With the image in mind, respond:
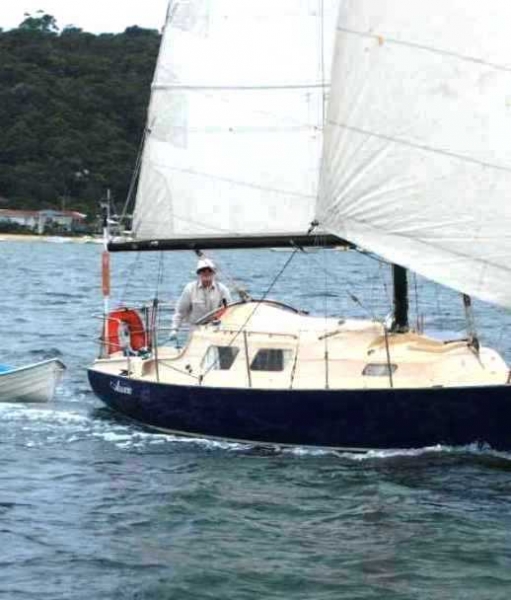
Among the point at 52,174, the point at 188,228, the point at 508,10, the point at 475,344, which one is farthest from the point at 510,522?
the point at 52,174

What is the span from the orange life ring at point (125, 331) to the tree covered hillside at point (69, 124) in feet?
305

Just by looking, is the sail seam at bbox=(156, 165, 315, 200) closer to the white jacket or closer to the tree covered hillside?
the white jacket

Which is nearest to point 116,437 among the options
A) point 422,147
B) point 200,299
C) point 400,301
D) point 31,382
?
point 200,299

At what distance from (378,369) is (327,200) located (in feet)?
7.29

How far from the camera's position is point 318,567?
45.3ft

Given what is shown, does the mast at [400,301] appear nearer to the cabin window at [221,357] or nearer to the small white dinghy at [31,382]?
the cabin window at [221,357]

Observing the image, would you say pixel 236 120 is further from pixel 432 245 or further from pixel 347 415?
pixel 432 245

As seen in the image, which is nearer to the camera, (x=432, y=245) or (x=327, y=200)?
(x=432, y=245)

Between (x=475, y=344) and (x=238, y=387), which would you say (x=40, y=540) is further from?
(x=475, y=344)

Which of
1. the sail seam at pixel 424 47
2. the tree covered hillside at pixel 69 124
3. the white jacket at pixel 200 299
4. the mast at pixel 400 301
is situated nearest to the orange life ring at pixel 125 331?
the white jacket at pixel 200 299

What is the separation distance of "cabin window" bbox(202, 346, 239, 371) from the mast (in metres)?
1.93

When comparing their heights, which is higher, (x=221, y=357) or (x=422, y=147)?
(x=422, y=147)

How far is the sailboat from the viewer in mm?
16078

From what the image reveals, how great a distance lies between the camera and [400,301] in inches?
755
